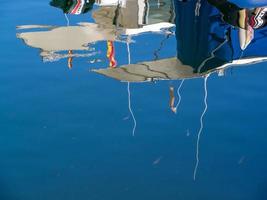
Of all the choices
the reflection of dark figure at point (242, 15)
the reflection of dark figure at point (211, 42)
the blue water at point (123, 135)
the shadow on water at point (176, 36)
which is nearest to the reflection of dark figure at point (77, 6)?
the shadow on water at point (176, 36)

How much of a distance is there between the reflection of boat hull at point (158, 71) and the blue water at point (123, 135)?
6 cm

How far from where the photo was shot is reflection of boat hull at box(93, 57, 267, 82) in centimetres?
275

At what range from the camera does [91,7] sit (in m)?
4.00

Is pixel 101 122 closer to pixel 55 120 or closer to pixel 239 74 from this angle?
pixel 55 120

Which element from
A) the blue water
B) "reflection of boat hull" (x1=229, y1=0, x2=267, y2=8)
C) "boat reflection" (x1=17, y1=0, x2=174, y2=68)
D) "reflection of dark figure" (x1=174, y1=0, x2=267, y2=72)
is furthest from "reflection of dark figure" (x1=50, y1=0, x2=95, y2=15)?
"reflection of boat hull" (x1=229, y1=0, x2=267, y2=8)

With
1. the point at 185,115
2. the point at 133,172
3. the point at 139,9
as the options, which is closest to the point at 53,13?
the point at 139,9

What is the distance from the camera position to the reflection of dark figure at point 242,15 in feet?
9.75

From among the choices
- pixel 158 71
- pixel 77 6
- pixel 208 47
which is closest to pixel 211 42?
pixel 208 47

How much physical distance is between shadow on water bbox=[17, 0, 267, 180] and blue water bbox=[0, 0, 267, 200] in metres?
0.06

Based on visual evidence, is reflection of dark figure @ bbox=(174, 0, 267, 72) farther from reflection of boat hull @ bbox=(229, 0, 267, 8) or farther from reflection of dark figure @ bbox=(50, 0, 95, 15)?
reflection of dark figure @ bbox=(50, 0, 95, 15)

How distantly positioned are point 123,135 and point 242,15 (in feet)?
3.99

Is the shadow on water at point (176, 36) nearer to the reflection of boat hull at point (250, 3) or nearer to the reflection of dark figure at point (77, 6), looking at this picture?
the reflection of boat hull at point (250, 3)

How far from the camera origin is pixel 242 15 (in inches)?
117

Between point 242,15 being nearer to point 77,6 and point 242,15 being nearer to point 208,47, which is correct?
point 208,47
